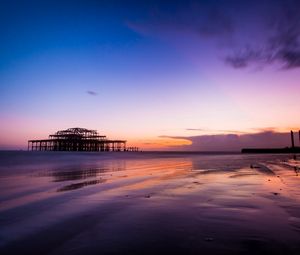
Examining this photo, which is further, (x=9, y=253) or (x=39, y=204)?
(x=39, y=204)

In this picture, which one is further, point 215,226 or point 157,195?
point 157,195

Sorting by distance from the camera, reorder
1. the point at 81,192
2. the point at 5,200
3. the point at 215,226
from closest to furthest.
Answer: the point at 215,226 < the point at 5,200 < the point at 81,192

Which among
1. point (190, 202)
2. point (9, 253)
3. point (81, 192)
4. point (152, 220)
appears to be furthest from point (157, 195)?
point (9, 253)

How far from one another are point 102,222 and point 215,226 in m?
2.20

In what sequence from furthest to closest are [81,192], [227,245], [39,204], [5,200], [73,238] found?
1. [81,192]
2. [5,200]
3. [39,204]
4. [73,238]
5. [227,245]

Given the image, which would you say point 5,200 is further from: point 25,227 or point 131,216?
point 131,216

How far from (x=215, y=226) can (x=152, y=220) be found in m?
1.28

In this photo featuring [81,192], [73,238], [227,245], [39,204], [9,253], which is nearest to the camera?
[9,253]

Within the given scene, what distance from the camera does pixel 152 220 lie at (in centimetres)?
576

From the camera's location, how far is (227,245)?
13.7 feet

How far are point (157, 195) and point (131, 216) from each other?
3.03m

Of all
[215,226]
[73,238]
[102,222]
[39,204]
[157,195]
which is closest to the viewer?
[73,238]

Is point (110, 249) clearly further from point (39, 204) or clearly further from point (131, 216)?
point (39, 204)

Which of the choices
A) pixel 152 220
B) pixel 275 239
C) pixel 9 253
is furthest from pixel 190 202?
pixel 9 253
